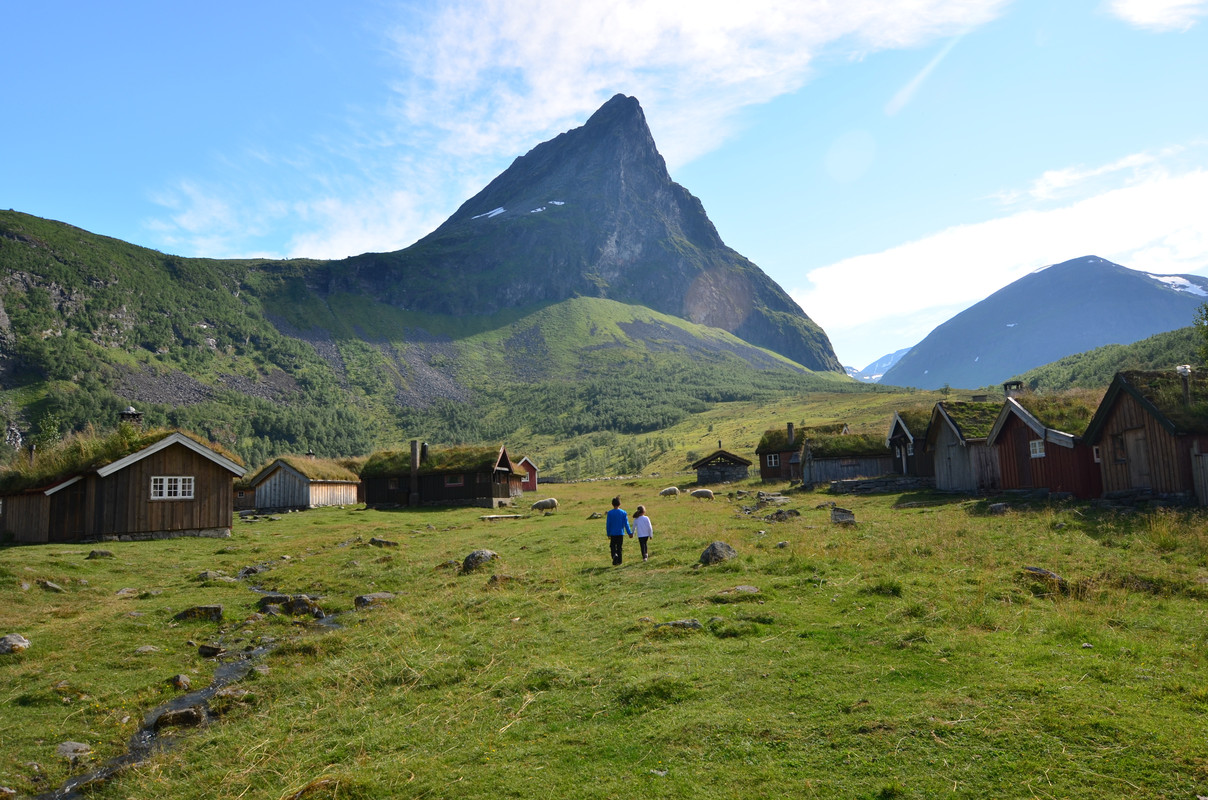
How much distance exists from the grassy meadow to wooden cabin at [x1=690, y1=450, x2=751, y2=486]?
2203 inches

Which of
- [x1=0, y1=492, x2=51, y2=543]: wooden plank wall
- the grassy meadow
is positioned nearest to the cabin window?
[x1=0, y1=492, x2=51, y2=543]: wooden plank wall

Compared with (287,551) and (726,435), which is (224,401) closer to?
→ (726,435)

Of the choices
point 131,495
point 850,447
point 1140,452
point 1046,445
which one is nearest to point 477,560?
point 131,495

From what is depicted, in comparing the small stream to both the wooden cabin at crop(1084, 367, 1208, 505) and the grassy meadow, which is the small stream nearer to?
the grassy meadow

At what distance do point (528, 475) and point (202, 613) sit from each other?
67651 mm

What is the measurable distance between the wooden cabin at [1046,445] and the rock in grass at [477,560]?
2638 cm

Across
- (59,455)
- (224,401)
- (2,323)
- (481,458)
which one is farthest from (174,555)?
(2,323)

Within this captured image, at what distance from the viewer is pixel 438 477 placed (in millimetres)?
59375

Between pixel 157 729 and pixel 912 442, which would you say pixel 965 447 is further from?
pixel 157 729

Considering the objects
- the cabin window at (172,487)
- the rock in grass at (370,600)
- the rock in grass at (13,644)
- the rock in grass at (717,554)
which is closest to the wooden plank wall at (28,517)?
the cabin window at (172,487)

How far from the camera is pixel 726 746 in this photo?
7.27 meters

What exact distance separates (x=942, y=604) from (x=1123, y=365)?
109 meters

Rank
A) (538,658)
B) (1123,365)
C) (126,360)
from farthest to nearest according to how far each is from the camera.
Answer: (126,360), (1123,365), (538,658)

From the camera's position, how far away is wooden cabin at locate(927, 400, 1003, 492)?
38000 mm
